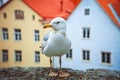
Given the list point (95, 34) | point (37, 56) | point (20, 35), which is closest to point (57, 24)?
point (95, 34)

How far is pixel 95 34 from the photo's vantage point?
269 inches

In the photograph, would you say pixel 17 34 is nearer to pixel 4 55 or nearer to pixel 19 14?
pixel 19 14

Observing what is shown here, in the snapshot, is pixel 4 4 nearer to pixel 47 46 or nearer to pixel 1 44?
pixel 1 44

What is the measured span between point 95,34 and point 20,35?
234 cm

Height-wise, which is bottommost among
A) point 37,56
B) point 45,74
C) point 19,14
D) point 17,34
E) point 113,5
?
point 37,56

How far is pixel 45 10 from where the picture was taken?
24.3ft

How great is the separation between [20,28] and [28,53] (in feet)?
2.52

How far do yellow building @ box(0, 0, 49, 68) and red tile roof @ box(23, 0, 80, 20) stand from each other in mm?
154

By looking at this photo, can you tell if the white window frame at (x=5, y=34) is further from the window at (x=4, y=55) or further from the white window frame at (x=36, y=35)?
the white window frame at (x=36, y=35)

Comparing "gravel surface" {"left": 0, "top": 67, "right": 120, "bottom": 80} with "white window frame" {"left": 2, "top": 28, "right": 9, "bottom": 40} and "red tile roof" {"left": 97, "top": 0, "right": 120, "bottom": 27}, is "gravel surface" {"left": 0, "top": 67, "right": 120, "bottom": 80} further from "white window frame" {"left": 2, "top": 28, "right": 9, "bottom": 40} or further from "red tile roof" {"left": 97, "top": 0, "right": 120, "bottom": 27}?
"white window frame" {"left": 2, "top": 28, "right": 9, "bottom": 40}

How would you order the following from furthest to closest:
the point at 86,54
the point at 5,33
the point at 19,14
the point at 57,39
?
the point at 5,33
the point at 19,14
the point at 86,54
the point at 57,39

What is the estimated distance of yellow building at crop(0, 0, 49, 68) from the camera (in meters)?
7.66

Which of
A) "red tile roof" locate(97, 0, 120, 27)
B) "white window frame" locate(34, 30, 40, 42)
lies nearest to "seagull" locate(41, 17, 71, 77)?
"red tile roof" locate(97, 0, 120, 27)

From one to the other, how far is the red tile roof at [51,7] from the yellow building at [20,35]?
154 mm
